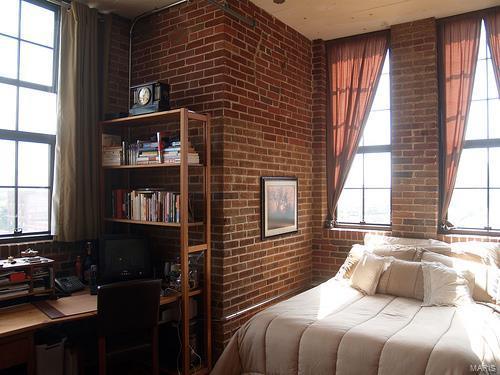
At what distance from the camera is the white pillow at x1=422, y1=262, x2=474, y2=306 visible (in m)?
3.06

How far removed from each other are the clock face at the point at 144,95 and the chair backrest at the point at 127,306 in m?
1.52

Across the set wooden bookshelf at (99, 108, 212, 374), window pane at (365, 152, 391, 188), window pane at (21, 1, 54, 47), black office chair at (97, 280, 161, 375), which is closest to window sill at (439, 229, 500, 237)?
window pane at (365, 152, 391, 188)

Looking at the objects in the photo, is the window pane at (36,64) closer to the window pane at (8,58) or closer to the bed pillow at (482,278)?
the window pane at (8,58)

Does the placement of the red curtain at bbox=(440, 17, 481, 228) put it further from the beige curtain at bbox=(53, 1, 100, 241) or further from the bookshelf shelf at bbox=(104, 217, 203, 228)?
the beige curtain at bbox=(53, 1, 100, 241)

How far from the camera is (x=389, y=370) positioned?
2271 mm

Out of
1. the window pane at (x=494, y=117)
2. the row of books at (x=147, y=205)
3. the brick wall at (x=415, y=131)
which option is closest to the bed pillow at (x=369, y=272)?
the brick wall at (x=415, y=131)

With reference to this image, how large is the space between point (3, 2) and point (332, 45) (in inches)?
131

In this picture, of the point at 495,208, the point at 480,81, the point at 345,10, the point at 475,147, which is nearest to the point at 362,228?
the point at 495,208

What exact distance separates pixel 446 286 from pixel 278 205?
168 centimetres

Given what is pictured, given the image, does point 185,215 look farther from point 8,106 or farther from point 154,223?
point 8,106

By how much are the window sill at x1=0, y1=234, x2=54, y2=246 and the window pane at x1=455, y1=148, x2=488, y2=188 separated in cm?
395

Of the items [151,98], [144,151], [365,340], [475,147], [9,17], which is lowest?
[365,340]

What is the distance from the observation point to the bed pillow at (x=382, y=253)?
3656mm

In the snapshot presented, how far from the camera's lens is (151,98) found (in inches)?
130
